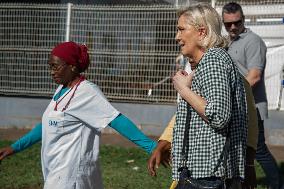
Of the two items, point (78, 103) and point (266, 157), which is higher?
point (78, 103)

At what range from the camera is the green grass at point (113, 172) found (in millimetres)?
7922

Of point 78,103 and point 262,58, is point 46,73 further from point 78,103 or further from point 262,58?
point 78,103

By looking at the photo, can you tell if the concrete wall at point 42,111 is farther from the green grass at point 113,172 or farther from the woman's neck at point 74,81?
the woman's neck at point 74,81

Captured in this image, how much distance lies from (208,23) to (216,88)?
42cm

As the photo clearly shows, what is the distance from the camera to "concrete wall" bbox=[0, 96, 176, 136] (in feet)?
41.6

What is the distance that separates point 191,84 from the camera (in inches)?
145

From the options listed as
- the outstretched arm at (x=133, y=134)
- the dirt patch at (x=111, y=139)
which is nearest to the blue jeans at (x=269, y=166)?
the outstretched arm at (x=133, y=134)

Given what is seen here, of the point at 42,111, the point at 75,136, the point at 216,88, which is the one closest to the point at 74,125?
the point at 75,136

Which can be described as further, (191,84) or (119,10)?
(119,10)

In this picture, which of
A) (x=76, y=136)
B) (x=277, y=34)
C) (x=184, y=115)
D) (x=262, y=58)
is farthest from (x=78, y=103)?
(x=277, y=34)

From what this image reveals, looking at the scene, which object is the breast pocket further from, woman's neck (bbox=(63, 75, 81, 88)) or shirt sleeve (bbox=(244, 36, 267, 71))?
shirt sleeve (bbox=(244, 36, 267, 71))

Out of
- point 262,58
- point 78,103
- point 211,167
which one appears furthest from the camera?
point 262,58

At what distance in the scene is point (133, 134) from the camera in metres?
4.78

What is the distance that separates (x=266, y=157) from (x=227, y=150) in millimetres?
3281
